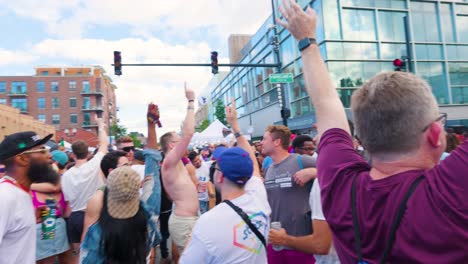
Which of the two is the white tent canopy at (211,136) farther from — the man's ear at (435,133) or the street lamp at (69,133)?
the street lamp at (69,133)

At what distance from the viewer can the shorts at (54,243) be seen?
439cm

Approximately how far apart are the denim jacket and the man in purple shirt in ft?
7.53

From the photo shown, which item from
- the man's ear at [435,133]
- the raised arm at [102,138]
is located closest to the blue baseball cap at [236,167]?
the man's ear at [435,133]

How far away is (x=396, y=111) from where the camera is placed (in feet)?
4.11

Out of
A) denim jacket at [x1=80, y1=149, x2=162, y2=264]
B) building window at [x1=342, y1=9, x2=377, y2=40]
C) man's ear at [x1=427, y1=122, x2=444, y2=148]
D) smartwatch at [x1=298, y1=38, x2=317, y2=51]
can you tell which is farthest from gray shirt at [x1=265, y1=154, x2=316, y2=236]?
building window at [x1=342, y1=9, x2=377, y2=40]

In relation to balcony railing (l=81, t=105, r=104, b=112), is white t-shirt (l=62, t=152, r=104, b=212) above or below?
below

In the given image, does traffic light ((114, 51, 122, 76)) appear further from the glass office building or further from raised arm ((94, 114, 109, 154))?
the glass office building

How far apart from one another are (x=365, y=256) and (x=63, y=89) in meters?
86.1

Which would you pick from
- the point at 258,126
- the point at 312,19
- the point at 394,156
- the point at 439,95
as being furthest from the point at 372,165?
the point at 258,126

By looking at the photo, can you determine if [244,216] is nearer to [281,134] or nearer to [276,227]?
[276,227]

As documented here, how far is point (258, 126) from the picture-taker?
39.4 meters

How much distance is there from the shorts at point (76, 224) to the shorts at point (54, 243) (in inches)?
9.6

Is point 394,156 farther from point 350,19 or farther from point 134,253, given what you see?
point 350,19

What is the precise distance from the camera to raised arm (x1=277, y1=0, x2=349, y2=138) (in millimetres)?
1591
